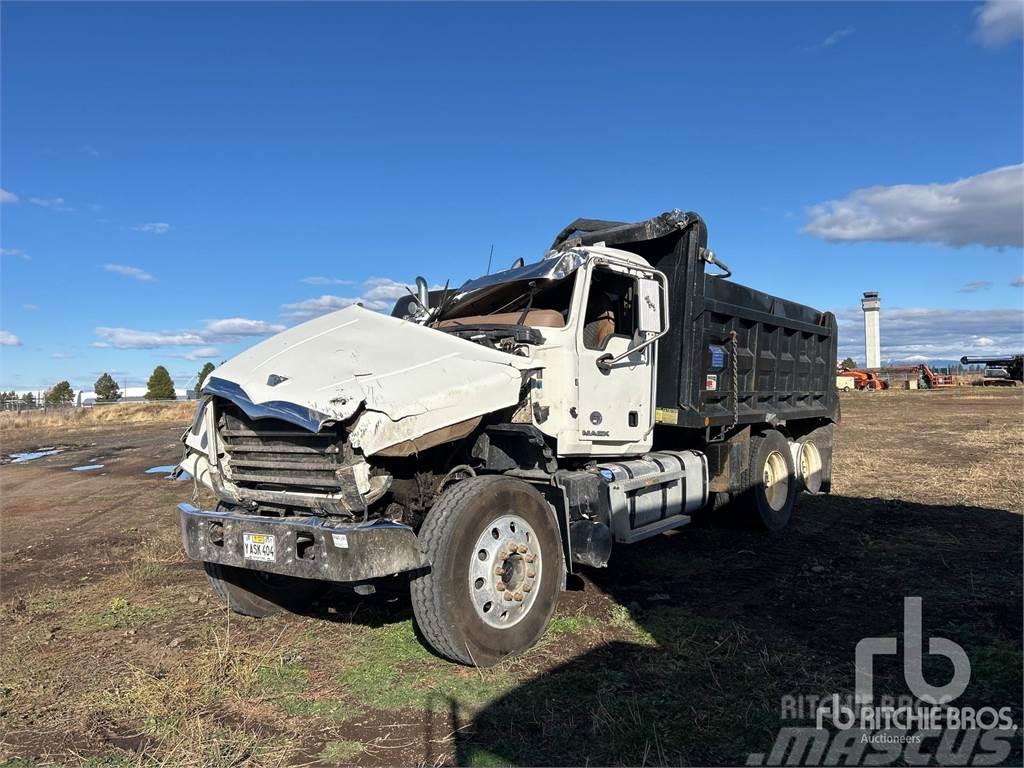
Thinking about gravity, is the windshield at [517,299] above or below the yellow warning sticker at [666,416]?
above

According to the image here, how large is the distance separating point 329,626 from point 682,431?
3852mm

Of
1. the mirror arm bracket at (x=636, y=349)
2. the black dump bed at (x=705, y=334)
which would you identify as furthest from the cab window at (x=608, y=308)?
the black dump bed at (x=705, y=334)

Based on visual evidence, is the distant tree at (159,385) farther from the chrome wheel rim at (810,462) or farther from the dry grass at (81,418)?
the chrome wheel rim at (810,462)

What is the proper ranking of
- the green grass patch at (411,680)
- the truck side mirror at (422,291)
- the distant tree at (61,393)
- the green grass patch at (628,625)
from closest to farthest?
the green grass patch at (411,680) < the green grass patch at (628,625) < the truck side mirror at (422,291) < the distant tree at (61,393)

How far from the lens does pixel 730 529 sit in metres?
8.19

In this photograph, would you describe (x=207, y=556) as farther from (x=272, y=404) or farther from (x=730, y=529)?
(x=730, y=529)

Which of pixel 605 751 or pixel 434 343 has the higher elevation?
pixel 434 343

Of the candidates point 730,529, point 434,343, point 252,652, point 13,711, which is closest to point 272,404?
point 434,343

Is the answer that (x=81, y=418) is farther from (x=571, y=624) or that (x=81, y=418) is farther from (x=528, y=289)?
(x=571, y=624)

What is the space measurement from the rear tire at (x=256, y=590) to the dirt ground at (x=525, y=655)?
122 mm

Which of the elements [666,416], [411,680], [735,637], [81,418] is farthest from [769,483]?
[81,418]

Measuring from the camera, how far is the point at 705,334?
6.65 m

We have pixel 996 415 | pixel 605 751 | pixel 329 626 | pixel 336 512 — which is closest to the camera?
pixel 605 751

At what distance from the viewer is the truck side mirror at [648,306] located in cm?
544
